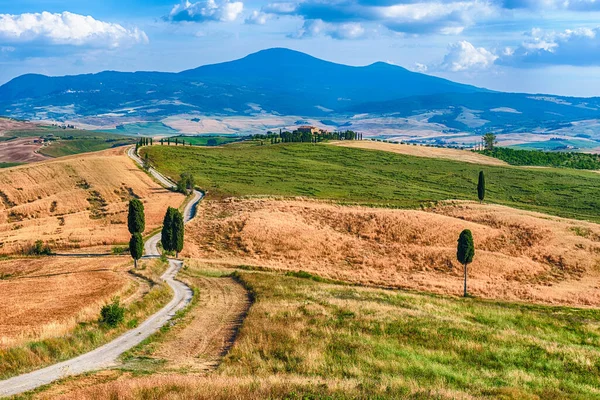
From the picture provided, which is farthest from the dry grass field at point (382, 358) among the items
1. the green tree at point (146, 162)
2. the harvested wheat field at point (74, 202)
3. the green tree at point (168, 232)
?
the green tree at point (146, 162)

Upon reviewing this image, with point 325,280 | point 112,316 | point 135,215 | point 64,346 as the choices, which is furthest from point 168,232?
point 64,346

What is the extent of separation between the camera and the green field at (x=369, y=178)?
121m

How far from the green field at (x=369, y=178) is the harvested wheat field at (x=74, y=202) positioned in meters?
13.7

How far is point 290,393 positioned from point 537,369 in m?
13.9

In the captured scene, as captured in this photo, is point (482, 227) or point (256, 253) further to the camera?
point (482, 227)

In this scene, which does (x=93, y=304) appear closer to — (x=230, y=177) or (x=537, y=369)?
(x=537, y=369)

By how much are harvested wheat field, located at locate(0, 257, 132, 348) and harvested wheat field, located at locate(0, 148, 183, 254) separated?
12.8 meters

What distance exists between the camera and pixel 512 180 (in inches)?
6019

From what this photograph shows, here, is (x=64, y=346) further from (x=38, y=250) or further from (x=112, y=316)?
(x=38, y=250)

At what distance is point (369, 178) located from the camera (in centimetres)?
14375

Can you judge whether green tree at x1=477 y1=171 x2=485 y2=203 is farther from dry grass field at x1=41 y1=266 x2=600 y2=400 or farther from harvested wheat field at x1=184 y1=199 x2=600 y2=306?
dry grass field at x1=41 y1=266 x2=600 y2=400

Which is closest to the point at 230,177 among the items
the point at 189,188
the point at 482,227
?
the point at 189,188

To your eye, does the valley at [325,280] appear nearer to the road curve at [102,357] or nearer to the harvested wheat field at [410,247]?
the harvested wheat field at [410,247]

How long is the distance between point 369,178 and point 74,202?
73379mm
